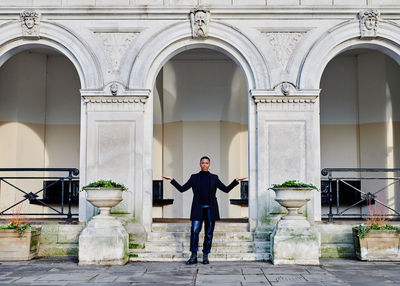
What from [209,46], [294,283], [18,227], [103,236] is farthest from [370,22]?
[18,227]

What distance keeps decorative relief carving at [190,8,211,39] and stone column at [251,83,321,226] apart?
145 cm

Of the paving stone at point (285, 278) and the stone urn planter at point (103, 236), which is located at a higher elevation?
the stone urn planter at point (103, 236)

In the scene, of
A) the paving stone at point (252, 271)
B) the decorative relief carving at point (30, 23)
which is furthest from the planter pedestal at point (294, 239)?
the decorative relief carving at point (30, 23)

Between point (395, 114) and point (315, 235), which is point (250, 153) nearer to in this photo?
point (315, 235)

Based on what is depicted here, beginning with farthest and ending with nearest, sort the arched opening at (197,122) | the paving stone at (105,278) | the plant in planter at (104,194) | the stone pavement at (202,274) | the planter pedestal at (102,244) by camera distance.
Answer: the arched opening at (197,122)
the plant in planter at (104,194)
the planter pedestal at (102,244)
the paving stone at (105,278)
the stone pavement at (202,274)

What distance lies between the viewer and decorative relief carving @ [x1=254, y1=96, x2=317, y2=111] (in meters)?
9.16

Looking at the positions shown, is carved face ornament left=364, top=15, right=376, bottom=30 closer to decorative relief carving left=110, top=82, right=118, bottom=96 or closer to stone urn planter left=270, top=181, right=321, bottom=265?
stone urn planter left=270, top=181, right=321, bottom=265

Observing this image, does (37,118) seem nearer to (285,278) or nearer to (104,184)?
(104,184)

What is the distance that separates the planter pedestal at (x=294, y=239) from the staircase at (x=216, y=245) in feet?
1.45

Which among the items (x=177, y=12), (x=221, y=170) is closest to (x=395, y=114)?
(x=221, y=170)

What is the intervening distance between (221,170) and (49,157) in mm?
4159

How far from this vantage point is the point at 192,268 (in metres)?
7.66

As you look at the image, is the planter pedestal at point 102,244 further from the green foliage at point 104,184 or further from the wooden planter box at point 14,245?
the wooden planter box at point 14,245

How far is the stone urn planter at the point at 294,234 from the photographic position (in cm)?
813
